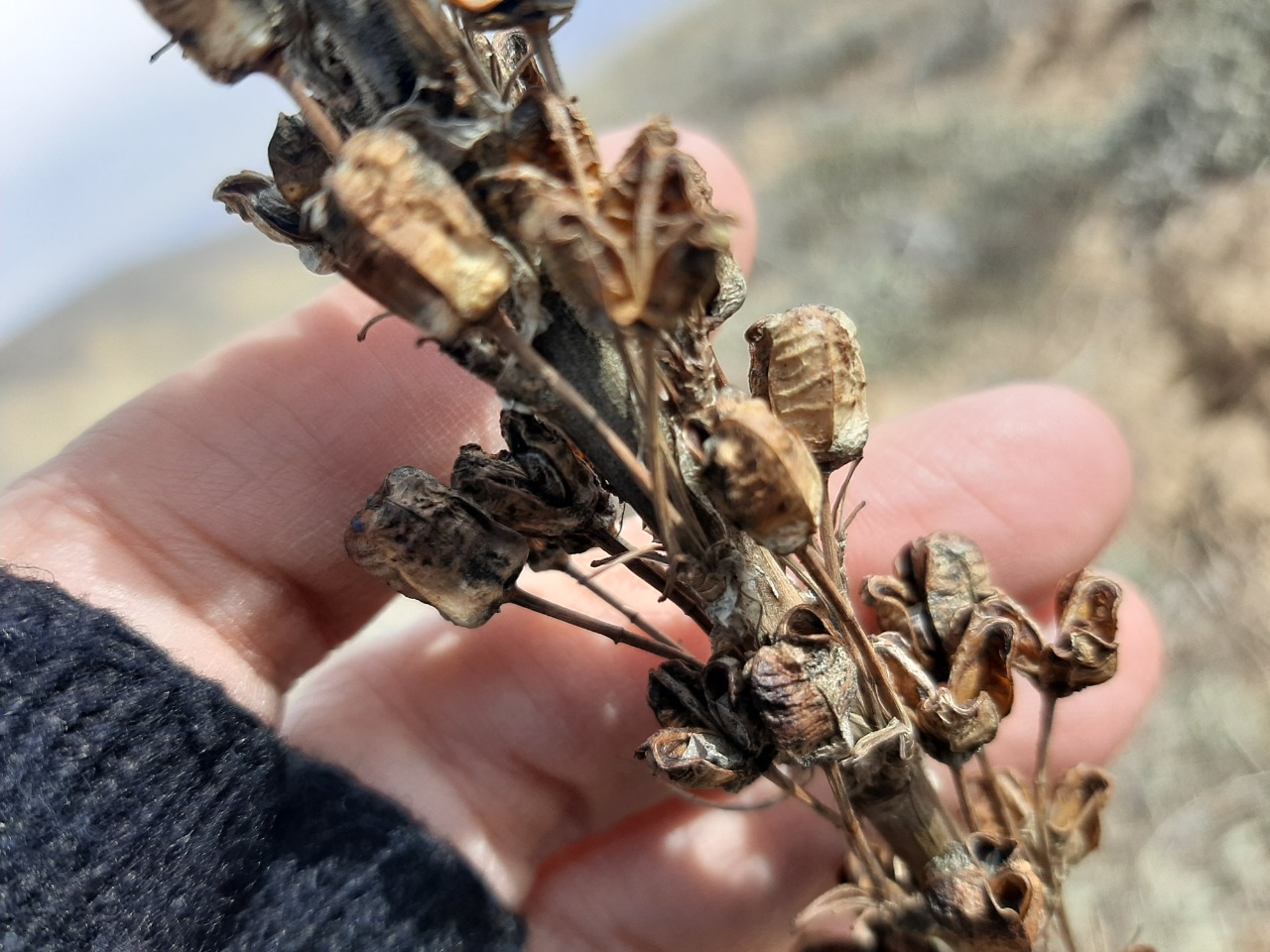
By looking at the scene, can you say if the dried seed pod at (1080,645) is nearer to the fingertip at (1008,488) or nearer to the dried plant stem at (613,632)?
the dried plant stem at (613,632)

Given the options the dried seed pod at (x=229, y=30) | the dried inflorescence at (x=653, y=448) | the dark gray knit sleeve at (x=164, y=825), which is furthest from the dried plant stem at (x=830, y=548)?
the dark gray knit sleeve at (x=164, y=825)

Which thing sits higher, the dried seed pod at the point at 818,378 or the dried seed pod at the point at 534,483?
the dried seed pod at the point at 534,483

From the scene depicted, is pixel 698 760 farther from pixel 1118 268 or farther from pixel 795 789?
pixel 1118 268

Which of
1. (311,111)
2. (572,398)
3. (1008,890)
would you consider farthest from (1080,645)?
(311,111)

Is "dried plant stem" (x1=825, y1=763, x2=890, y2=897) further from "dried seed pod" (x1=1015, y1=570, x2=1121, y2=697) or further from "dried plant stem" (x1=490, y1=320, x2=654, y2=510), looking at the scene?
"dried plant stem" (x1=490, y1=320, x2=654, y2=510)

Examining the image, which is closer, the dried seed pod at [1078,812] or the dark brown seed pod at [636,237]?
the dark brown seed pod at [636,237]

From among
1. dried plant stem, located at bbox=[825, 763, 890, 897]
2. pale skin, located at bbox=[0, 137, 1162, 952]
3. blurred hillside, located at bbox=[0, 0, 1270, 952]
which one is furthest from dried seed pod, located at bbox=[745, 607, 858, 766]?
blurred hillside, located at bbox=[0, 0, 1270, 952]

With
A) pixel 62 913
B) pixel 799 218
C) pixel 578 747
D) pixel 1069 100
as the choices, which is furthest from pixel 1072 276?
pixel 62 913
